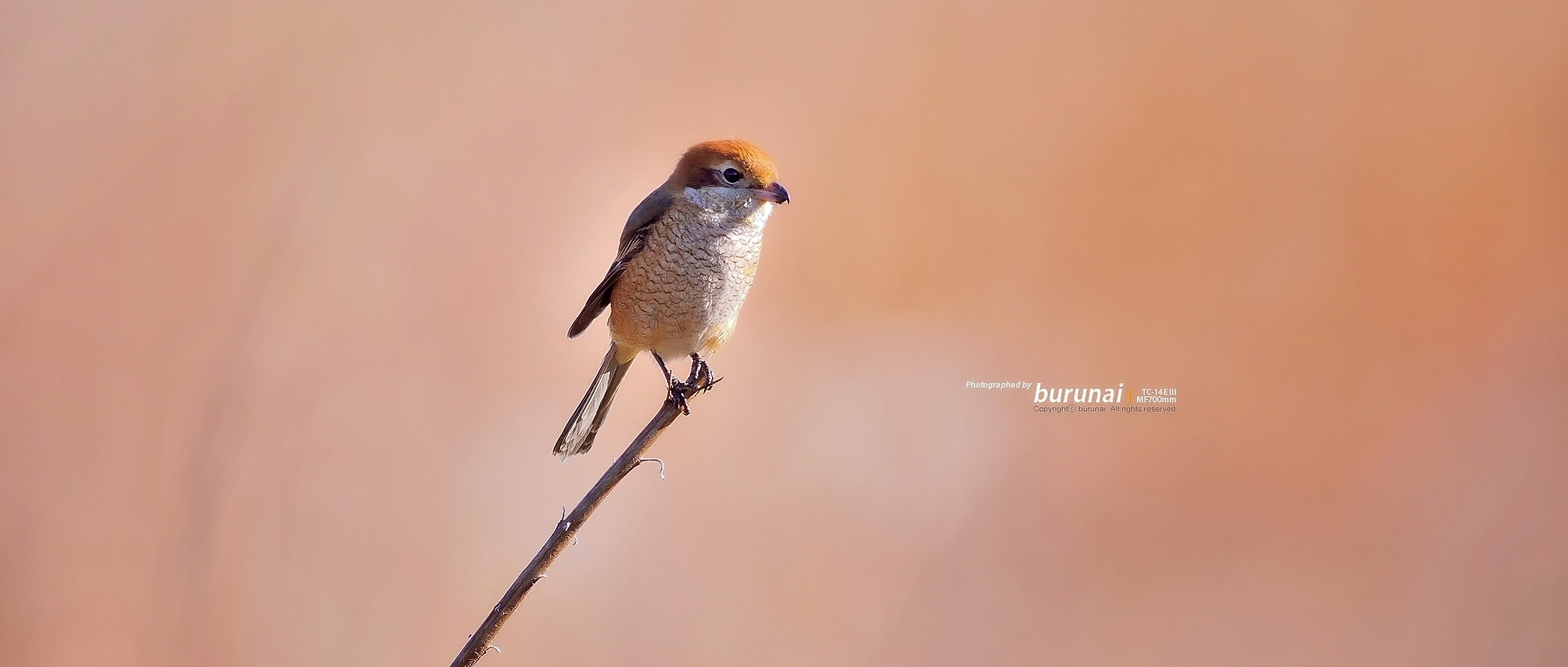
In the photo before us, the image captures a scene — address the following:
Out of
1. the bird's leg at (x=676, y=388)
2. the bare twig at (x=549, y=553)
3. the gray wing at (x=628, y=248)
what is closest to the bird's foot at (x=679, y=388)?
the bird's leg at (x=676, y=388)

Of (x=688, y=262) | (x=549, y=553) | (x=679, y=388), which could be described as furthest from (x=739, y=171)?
(x=549, y=553)

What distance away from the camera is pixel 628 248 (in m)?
1.60

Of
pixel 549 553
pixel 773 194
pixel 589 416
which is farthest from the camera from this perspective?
pixel 589 416

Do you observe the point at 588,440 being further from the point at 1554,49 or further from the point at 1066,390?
the point at 1554,49

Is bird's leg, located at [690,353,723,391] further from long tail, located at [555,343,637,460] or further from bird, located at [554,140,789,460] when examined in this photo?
long tail, located at [555,343,637,460]

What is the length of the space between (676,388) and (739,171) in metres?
0.39

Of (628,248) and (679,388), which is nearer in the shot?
(679,388)

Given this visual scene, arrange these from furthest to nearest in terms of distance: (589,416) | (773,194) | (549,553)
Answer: (589,416)
(773,194)
(549,553)

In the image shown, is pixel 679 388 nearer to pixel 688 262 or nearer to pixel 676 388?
pixel 676 388

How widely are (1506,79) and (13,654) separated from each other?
13.7 ft

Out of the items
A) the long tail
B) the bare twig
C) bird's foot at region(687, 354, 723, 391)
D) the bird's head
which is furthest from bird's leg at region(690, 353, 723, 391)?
the bare twig

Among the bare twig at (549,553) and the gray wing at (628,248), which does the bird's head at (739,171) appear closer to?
the gray wing at (628,248)

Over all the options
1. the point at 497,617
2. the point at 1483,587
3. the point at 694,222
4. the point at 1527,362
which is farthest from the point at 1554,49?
the point at 497,617

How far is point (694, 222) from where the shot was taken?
59.1 inches
